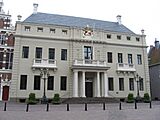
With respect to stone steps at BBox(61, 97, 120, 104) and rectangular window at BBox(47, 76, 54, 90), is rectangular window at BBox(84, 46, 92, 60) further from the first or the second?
stone steps at BBox(61, 97, 120, 104)

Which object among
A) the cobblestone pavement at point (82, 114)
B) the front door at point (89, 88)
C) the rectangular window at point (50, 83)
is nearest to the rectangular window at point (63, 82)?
the rectangular window at point (50, 83)

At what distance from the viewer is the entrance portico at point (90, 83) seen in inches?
1182

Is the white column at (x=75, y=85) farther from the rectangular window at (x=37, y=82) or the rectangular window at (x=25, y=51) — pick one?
the rectangular window at (x=25, y=51)

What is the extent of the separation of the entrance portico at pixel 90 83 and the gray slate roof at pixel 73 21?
7.99 metres

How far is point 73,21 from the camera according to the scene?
3638 cm

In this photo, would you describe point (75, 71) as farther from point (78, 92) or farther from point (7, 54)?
point (7, 54)

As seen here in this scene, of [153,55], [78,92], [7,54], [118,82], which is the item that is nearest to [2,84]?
[7,54]

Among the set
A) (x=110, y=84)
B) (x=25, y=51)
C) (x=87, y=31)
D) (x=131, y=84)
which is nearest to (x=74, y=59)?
(x=87, y=31)

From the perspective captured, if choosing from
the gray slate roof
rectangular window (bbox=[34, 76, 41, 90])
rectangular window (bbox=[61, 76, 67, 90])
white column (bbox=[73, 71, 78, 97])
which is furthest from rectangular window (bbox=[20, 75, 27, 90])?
the gray slate roof

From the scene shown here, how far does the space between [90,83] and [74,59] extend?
4375 millimetres

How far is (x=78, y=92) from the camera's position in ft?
100

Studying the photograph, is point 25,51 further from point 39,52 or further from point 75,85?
point 75,85

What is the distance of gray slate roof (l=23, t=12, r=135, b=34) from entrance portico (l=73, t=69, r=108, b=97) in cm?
799

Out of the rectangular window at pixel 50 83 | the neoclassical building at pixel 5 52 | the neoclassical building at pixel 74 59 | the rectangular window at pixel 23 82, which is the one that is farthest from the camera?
the rectangular window at pixel 50 83
